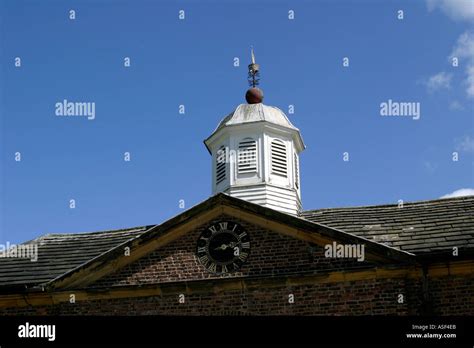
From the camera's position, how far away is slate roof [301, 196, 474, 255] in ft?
65.1

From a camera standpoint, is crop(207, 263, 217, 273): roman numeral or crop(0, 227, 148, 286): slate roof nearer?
crop(207, 263, 217, 273): roman numeral

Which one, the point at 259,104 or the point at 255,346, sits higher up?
the point at 259,104

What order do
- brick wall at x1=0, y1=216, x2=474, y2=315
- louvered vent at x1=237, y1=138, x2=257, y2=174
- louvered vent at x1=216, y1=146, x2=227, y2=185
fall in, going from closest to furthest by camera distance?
brick wall at x1=0, y1=216, x2=474, y2=315, louvered vent at x1=237, y1=138, x2=257, y2=174, louvered vent at x1=216, y1=146, x2=227, y2=185

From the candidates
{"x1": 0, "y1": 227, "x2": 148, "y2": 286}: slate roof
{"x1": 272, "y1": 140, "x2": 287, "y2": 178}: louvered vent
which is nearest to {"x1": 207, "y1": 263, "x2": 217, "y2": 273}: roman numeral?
{"x1": 0, "y1": 227, "x2": 148, "y2": 286}: slate roof

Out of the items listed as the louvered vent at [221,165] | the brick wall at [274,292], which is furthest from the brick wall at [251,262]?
the louvered vent at [221,165]

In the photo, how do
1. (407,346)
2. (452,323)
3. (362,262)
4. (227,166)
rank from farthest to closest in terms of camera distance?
(227,166)
(362,262)
(452,323)
(407,346)

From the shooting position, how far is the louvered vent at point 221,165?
24797 mm

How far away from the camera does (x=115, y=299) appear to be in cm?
2116

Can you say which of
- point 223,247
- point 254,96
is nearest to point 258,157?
point 254,96

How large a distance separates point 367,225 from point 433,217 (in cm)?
194

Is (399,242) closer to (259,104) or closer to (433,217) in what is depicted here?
(433,217)

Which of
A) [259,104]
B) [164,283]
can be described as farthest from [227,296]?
[259,104]

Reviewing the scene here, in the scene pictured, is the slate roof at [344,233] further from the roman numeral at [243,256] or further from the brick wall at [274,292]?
the roman numeral at [243,256]

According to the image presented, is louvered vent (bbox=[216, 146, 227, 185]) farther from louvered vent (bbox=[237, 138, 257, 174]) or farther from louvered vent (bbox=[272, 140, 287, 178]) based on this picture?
louvered vent (bbox=[272, 140, 287, 178])
